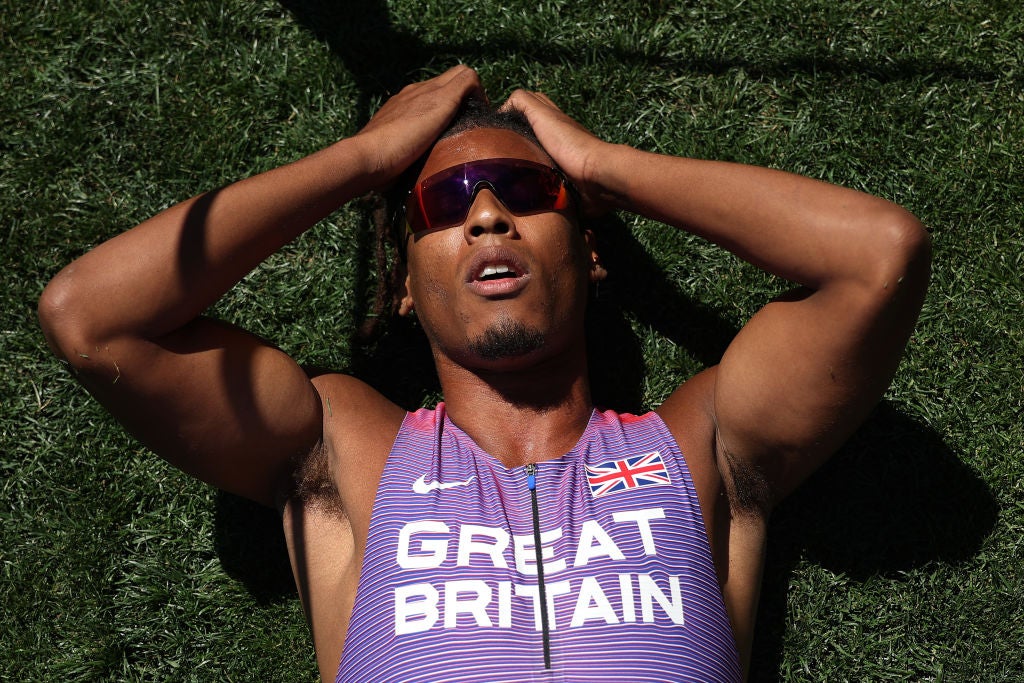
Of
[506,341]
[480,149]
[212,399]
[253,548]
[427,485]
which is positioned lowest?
[253,548]

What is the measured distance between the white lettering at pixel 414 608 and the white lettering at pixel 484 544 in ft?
0.45

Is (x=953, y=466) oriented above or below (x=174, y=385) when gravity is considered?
below

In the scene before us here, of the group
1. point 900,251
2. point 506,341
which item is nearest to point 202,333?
point 506,341

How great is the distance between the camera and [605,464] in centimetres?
306

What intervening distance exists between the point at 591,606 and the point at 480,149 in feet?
5.46

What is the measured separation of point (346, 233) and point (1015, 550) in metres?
3.23

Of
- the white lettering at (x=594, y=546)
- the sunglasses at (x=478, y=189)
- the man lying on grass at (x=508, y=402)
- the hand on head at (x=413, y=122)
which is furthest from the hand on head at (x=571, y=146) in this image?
the white lettering at (x=594, y=546)

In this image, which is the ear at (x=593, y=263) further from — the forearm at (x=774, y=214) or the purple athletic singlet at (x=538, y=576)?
the purple athletic singlet at (x=538, y=576)

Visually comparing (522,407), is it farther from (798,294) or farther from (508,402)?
(798,294)

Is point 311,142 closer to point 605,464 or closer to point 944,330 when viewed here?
point 605,464

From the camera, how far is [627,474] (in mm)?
2998

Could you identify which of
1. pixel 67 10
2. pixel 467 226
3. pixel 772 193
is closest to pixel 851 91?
pixel 772 193

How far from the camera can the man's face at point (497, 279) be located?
310 cm

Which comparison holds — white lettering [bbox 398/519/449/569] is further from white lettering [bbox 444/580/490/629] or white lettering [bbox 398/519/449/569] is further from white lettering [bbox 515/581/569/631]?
white lettering [bbox 515/581/569/631]
